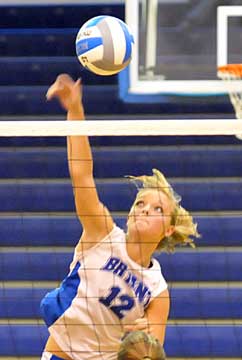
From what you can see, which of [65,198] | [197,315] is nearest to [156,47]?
[65,198]

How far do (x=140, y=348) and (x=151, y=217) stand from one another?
0.44m

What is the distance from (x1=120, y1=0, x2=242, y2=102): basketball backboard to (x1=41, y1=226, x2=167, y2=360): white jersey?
2.77m

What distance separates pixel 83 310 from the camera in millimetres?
3369

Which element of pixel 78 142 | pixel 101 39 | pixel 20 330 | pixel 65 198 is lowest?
pixel 20 330

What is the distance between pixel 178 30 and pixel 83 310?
3019 mm

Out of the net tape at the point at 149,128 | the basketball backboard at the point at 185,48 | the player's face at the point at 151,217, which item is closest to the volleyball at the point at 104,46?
the net tape at the point at 149,128

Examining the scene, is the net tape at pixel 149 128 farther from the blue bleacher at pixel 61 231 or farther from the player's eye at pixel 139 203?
the blue bleacher at pixel 61 231

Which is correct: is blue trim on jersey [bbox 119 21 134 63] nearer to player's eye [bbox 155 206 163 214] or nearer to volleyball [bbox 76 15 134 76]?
A: volleyball [bbox 76 15 134 76]

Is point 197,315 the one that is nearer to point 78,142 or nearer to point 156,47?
point 156,47

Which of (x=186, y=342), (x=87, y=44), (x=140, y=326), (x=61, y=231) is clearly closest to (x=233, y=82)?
(x=61, y=231)

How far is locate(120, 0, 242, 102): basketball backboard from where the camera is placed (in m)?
6.04

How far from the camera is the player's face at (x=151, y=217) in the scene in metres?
3.33

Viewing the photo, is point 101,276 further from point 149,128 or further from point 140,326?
point 149,128

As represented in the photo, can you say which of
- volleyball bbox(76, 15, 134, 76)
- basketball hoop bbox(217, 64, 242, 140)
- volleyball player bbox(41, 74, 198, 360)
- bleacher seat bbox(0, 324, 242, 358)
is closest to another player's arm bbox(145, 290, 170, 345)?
volleyball player bbox(41, 74, 198, 360)
